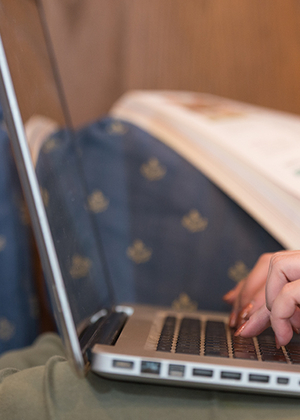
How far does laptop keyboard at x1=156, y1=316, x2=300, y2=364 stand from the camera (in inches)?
13.0

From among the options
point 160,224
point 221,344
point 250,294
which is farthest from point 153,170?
point 221,344

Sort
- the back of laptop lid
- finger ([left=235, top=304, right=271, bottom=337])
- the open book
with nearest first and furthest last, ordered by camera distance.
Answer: the back of laptop lid
finger ([left=235, top=304, right=271, bottom=337])
the open book

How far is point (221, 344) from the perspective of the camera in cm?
37

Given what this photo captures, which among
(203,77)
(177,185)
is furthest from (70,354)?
(203,77)

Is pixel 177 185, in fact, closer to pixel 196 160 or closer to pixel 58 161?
pixel 196 160

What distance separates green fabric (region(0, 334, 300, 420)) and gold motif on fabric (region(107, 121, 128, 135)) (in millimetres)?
552

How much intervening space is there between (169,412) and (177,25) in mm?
1084

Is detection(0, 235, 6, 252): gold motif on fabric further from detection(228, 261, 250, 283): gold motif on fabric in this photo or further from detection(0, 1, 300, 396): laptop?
detection(228, 261, 250, 283): gold motif on fabric

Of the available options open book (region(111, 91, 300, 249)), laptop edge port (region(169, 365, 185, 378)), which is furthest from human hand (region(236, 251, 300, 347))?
open book (region(111, 91, 300, 249))

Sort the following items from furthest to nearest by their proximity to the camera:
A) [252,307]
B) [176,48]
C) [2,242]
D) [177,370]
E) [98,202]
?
[176,48] → [98,202] → [2,242] → [252,307] → [177,370]

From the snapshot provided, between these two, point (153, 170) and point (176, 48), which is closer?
point (153, 170)

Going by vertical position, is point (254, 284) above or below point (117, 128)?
below

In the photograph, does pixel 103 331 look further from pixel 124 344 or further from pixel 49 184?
pixel 49 184

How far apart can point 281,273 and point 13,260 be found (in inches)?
19.5
